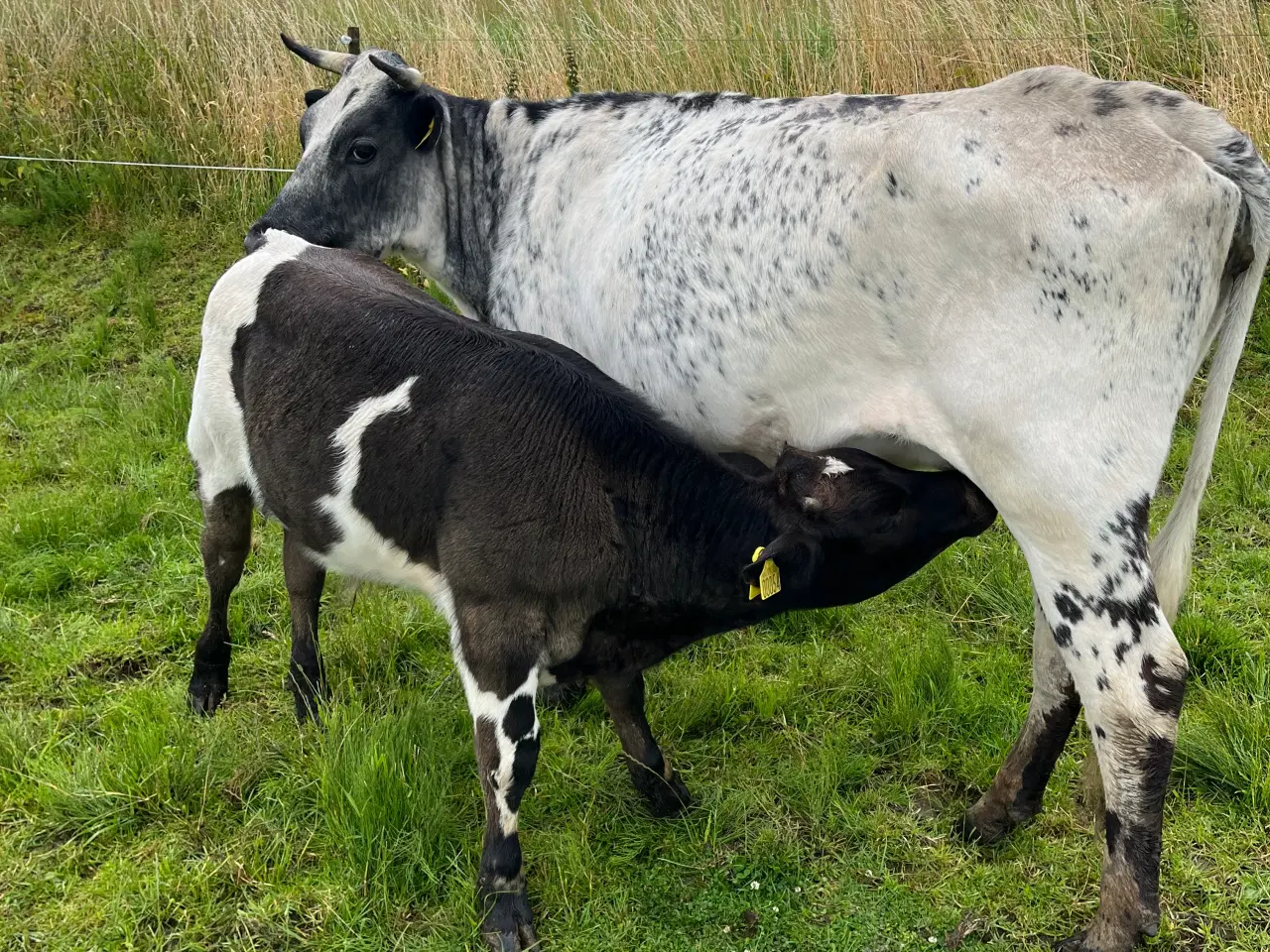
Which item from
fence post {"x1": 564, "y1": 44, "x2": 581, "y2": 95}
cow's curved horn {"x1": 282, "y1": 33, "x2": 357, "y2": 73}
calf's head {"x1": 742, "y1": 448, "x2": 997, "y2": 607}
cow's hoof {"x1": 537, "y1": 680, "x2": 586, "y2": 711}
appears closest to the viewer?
calf's head {"x1": 742, "y1": 448, "x2": 997, "y2": 607}

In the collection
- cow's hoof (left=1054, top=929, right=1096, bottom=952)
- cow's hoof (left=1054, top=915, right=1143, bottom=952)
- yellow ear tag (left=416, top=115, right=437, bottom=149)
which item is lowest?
cow's hoof (left=1054, top=929, right=1096, bottom=952)

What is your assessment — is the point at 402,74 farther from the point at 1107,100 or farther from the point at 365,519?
the point at 1107,100

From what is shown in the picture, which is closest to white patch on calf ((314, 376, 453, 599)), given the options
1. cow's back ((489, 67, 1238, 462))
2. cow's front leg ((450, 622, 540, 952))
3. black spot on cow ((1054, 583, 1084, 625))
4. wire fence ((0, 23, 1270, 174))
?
cow's front leg ((450, 622, 540, 952))

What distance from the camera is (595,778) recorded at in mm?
3850

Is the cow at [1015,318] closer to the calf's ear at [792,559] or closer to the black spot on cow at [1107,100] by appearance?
the black spot on cow at [1107,100]

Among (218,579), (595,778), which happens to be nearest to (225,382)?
(218,579)

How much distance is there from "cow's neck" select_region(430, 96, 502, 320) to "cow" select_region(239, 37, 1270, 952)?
945 mm

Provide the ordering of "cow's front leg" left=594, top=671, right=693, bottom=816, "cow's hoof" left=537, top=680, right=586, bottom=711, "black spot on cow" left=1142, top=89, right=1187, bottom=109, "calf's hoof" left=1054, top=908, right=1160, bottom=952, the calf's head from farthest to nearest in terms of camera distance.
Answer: "cow's hoof" left=537, top=680, right=586, bottom=711, "cow's front leg" left=594, top=671, right=693, bottom=816, the calf's head, "calf's hoof" left=1054, top=908, right=1160, bottom=952, "black spot on cow" left=1142, top=89, right=1187, bottom=109

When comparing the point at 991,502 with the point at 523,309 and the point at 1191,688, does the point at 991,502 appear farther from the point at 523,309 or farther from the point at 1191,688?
the point at 523,309

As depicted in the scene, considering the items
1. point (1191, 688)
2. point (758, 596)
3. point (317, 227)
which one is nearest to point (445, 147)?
point (317, 227)

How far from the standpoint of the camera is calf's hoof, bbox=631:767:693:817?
146 inches

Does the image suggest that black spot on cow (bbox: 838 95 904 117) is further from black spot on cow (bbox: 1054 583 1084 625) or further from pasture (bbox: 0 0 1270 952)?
pasture (bbox: 0 0 1270 952)

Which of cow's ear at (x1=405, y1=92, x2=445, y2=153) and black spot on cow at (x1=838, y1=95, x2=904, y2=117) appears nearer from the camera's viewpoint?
black spot on cow at (x1=838, y1=95, x2=904, y2=117)

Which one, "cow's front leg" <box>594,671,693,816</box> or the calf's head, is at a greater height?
the calf's head
